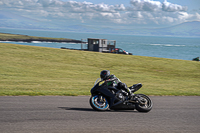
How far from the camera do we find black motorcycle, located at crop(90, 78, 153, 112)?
9.40 metres

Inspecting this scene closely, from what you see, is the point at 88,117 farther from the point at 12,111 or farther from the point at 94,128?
the point at 12,111

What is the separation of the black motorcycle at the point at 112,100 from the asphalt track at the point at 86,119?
22cm

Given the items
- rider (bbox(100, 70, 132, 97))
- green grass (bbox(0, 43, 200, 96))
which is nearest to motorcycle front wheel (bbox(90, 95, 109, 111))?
rider (bbox(100, 70, 132, 97))

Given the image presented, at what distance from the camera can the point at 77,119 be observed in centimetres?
816

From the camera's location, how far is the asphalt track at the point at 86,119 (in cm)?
712

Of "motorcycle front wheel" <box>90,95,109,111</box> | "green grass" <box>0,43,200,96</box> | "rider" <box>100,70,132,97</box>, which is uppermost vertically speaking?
"rider" <box>100,70,132,97</box>

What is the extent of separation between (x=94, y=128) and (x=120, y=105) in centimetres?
248

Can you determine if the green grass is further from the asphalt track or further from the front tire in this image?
the front tire

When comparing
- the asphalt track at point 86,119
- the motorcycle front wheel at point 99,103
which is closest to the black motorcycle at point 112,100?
the motorcycle front wheel at point 99,103

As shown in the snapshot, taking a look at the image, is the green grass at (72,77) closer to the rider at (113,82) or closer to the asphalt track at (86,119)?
the asphalt track at (86,119)

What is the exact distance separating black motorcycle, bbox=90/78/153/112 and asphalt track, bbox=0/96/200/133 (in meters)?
0.22

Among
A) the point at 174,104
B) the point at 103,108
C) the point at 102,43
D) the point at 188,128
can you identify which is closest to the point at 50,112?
the point at 103,108

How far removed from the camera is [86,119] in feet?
26.9

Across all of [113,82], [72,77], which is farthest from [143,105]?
[72,77]
